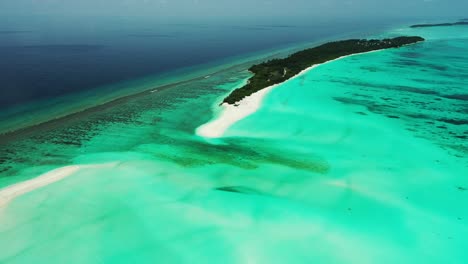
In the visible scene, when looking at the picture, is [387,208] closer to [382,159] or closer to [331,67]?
[382,159]

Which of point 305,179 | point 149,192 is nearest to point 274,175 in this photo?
point 305,179

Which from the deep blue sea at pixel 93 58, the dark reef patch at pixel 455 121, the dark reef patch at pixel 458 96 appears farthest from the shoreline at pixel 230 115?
the dark reef patch at pixel 458 96

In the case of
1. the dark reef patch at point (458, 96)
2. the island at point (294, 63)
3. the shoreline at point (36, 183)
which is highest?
the island at point (294, 63)

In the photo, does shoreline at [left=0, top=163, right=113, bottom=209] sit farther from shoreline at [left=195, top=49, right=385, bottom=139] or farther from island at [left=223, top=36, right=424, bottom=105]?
island at [left=223, top=36, right=424, bottom=105]

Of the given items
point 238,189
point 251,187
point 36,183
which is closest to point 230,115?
point 251,187

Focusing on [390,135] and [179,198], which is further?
[390,135]

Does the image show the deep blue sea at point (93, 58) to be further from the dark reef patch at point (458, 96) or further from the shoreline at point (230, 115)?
the dark reef patch at point (458, 96)

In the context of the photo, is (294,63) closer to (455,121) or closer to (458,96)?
(458,96)

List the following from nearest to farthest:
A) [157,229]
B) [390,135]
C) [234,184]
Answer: [157,229] < [234,184] < [390,135]
